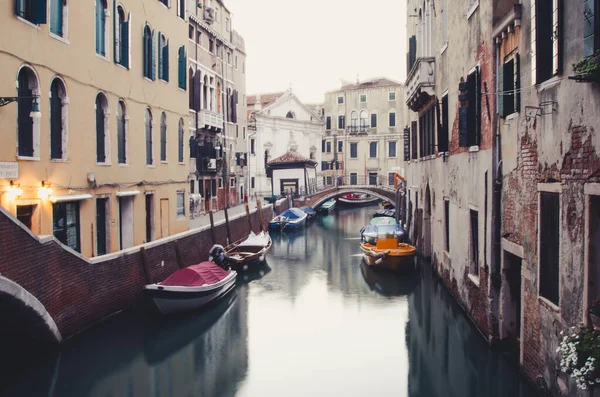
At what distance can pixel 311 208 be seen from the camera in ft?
105

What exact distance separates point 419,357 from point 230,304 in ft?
15.3

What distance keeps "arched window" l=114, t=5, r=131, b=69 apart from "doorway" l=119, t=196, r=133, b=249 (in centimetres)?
275

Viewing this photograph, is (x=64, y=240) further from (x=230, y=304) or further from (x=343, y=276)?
(x=343, y=276)

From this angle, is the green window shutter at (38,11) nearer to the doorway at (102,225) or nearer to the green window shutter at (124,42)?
the green window shutter at (124,42)

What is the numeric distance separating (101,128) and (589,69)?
29.7 ft

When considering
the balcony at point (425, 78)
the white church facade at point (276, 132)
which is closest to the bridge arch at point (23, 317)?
the balcony at point (425, 78)

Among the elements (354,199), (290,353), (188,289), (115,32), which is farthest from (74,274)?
(354,199)

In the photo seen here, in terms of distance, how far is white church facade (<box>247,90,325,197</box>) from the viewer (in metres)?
36.1

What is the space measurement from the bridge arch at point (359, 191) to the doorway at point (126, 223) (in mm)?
19887

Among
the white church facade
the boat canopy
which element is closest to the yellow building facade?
the boat canopy

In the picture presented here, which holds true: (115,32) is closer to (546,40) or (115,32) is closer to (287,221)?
(546,40)

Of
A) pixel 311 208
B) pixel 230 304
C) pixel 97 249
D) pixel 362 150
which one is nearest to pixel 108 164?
pixel 97 249

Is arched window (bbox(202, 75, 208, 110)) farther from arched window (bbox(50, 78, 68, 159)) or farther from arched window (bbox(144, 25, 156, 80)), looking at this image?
arched window (bbox(50, 78, 68, 159))

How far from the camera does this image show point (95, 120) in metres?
10.8
